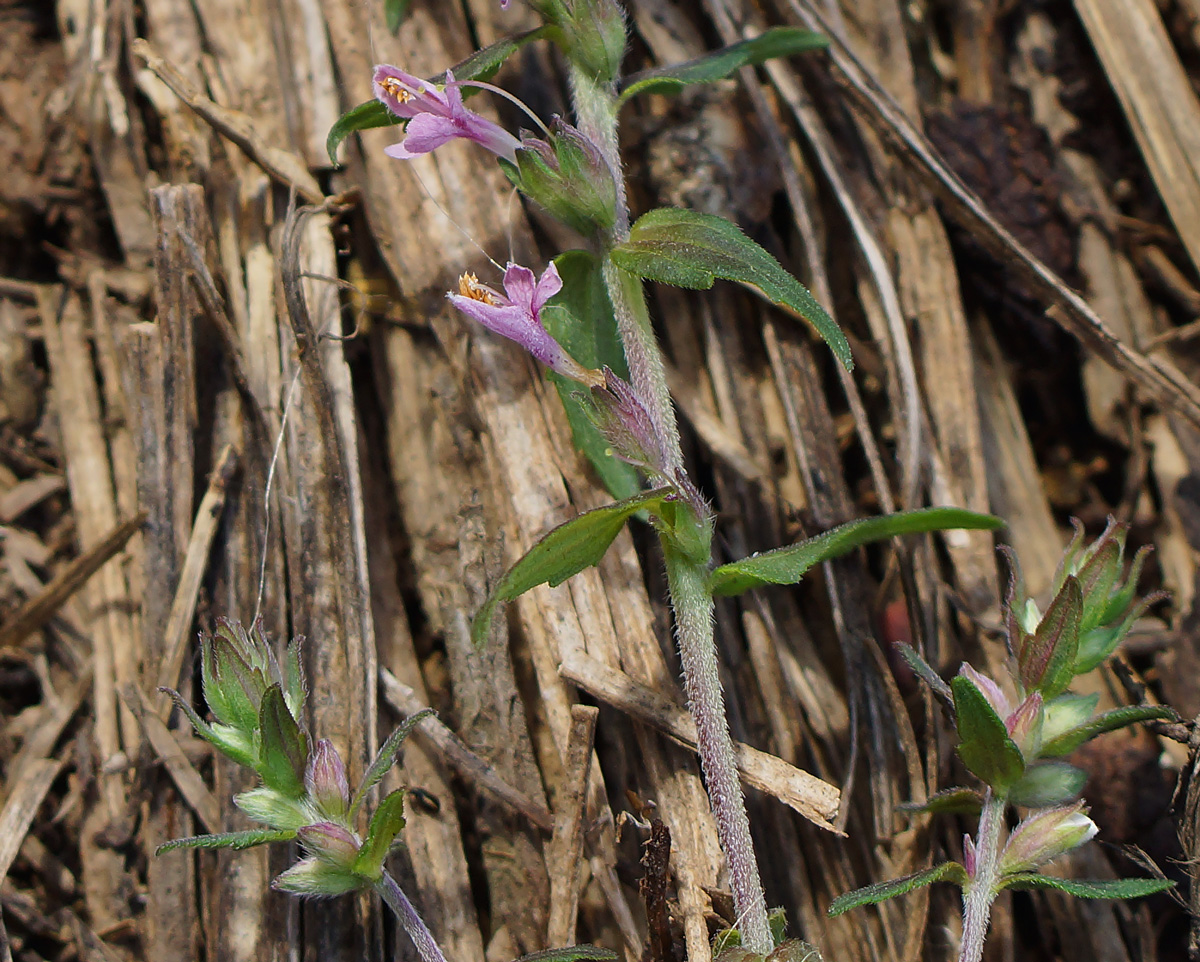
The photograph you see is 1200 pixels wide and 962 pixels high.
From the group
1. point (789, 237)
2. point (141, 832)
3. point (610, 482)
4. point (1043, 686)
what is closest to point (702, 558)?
point (610, 482)

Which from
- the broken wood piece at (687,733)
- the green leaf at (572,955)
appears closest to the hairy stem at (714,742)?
the broken wood piece at (687,733)

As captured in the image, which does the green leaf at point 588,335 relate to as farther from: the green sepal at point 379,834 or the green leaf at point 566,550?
the green sepal at point 379,834

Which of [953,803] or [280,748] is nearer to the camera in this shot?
[280,748]

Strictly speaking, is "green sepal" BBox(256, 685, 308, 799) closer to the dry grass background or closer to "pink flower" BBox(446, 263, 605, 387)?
the dry grass background

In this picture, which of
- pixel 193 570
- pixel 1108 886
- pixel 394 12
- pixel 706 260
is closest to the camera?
pixel 1108 886

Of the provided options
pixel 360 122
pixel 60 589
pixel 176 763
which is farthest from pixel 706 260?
pixel 60 589

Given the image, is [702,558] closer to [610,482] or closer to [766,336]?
[610,482]

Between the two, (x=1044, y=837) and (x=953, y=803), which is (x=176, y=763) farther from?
(x=1044, y=837)

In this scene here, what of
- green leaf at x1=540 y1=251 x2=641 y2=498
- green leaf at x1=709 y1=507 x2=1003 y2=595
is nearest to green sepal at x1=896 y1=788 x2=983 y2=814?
green leaf at x1=709 y1=507 x2=1003 y2=595
